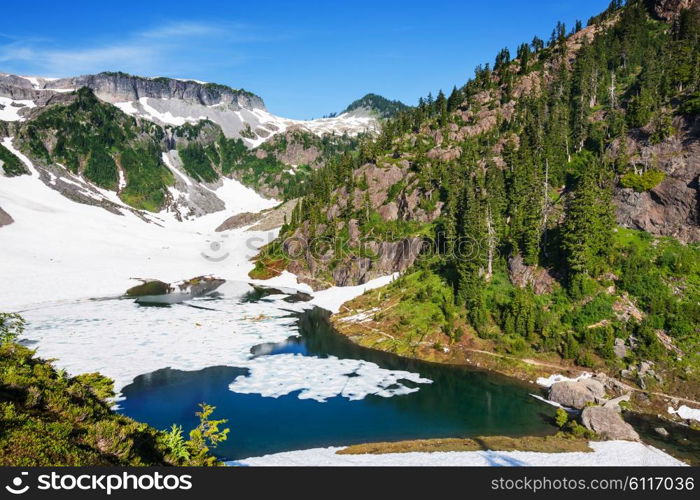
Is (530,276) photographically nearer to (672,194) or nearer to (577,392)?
(577,392)

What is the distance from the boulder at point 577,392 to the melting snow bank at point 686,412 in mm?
6781

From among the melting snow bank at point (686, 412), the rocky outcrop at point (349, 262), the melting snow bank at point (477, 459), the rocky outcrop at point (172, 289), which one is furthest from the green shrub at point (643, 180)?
the rocky outcrop at point (172, 289)

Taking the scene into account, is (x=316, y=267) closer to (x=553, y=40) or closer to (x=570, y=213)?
(x=570, y=213)

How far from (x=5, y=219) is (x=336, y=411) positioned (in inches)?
6833

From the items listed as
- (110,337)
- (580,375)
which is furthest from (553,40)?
(110,337)

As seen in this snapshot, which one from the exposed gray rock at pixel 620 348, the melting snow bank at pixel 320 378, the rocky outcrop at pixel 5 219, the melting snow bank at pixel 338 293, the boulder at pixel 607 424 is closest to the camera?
the boulder at pixel 607 424

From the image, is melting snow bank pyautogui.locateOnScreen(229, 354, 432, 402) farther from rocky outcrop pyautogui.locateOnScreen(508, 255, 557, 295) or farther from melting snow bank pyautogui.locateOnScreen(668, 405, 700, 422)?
rocky outcrop pyautogui.locateOnScreen(508, 255, 557, 295)

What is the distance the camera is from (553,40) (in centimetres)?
16512

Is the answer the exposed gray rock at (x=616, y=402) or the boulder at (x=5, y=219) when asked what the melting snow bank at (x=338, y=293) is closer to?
the exposed gray rock at (x=616, y=402)

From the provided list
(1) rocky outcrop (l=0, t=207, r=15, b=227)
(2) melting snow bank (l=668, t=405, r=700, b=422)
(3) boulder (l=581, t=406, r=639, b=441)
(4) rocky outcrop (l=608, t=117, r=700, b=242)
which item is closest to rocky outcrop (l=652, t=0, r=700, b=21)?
(4) rocky outcrop (l=608, t=117, r=700, b=242)

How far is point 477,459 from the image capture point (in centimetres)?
3416

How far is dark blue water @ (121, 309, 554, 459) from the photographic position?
4019cm

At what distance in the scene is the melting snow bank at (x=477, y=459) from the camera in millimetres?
33344

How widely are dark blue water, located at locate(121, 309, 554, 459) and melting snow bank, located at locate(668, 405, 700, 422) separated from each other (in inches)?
514
